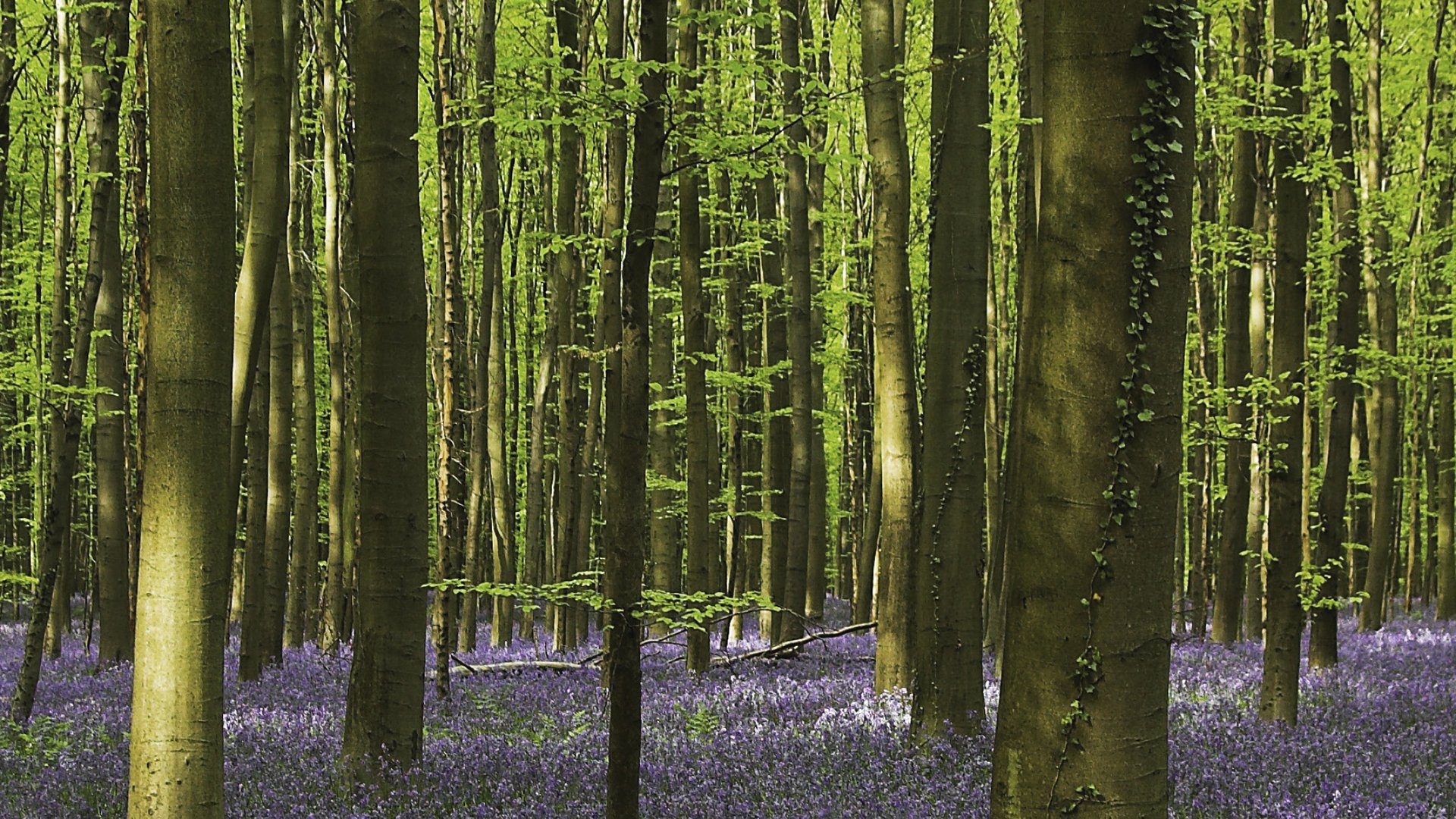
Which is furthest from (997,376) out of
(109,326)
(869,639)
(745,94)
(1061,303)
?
(1061,303)

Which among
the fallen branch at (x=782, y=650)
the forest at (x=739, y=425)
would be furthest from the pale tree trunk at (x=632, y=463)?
the fallen branch at (x=782, y=650)

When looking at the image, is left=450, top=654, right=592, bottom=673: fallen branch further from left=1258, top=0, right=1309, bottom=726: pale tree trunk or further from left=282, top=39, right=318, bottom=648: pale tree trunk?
left=1258, top=0, right=1309, bottom=726: pale tree trunk

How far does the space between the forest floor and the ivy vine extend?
3586 mm

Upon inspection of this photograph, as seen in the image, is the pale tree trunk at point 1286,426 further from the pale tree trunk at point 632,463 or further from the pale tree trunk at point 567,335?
the pale tree trunk at point 567,335

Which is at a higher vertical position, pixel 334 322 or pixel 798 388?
pixel 334 322

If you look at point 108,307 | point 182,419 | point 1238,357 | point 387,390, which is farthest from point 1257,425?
point 108,307

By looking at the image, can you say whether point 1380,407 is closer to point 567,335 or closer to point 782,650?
point 782,650

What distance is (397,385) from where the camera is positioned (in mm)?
7414

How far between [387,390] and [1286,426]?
302 inches

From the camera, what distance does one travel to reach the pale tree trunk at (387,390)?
736 cm

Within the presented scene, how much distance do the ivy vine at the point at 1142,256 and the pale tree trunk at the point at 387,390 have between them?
199 inches

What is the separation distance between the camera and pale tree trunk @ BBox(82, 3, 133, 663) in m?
9.77

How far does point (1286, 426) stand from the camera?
9922 mm

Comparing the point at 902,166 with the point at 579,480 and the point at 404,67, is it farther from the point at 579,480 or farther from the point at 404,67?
the point at 579,480
